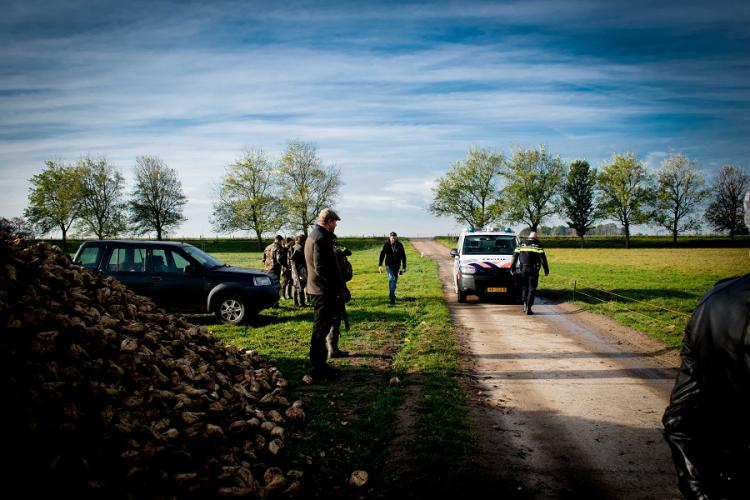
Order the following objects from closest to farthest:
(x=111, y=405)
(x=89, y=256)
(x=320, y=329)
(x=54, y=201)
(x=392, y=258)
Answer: (x=111, y=405) < (x=320, y=329) < (x=89, y=256) < (x=392, y=258) < (x=54, y=201)

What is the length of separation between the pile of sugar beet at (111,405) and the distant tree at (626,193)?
67776mm

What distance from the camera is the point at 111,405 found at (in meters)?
4.00

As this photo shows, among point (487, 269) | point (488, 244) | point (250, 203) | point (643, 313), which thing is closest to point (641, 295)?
point (643, 313)

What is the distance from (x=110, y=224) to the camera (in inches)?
2111

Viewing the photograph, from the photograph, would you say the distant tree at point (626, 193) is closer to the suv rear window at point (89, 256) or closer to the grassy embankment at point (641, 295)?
the grassy embankment at point (641, 295)

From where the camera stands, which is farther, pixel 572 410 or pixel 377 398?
pixel 377 398

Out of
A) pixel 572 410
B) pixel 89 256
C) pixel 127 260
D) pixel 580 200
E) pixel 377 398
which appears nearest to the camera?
pixel 572 410

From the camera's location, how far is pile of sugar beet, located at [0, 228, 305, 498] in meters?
3.35

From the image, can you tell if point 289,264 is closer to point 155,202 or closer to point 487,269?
point 487,269

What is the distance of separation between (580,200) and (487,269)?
5951 cm

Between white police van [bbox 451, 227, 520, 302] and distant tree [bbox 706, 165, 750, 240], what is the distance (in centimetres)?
6509

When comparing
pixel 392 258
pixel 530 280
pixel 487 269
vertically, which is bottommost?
pixel 530 280

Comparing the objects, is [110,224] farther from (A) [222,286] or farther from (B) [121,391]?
(B) [121,391]

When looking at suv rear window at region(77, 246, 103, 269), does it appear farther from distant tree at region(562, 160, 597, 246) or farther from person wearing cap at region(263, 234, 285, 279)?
distant tree at region(562, 160, 597, 246)
